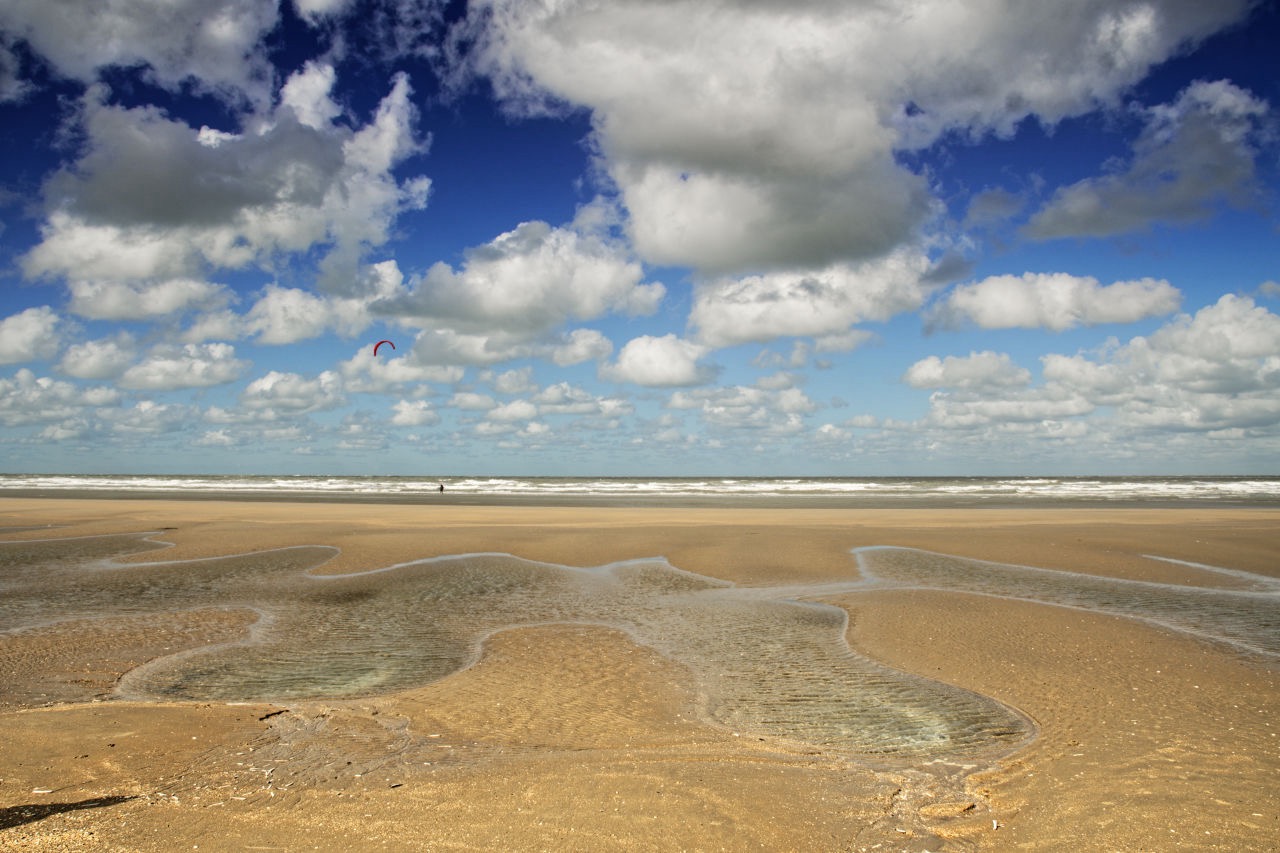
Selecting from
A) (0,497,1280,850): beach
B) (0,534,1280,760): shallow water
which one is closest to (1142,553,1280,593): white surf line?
(0,497,1280,850): beach

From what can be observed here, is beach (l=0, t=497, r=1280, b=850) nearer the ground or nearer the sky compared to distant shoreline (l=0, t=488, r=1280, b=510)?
nearer the ground

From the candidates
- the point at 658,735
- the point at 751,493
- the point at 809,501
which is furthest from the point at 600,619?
the point at 751,493

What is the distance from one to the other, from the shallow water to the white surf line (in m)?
0.30

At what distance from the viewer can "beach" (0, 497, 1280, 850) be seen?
5070 millimetres

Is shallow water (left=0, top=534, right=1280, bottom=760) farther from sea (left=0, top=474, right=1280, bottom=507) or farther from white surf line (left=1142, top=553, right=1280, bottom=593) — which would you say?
sea (left=0, top=474, right=1280, bottom=507)

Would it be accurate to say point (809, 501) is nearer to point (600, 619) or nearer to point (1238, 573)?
point (1238, 573)

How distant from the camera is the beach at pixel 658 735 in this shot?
507 cm

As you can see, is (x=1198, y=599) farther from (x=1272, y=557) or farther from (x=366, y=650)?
(x=366, y=650)

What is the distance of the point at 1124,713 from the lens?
743 cm

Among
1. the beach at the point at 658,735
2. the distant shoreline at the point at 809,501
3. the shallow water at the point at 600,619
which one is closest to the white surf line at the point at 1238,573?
the beach at the point at 658,735

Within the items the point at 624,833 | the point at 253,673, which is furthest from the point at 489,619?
the point at 624,833

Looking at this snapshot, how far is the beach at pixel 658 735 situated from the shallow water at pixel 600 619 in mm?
111

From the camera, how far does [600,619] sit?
12383 mm

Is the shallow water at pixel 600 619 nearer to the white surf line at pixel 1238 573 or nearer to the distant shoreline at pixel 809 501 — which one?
the white surf line at pixel 1238 573
